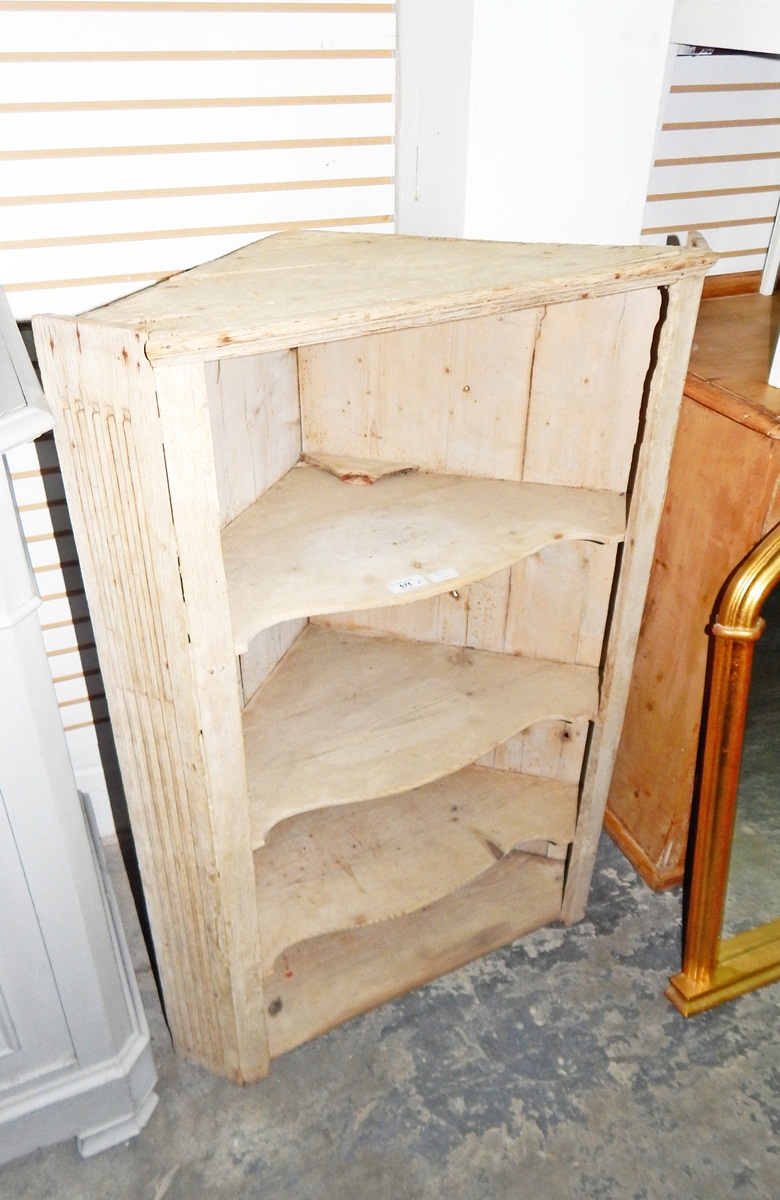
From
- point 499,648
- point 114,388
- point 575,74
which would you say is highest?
point 575,74

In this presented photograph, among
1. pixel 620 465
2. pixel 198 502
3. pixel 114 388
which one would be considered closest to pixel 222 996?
pixel 198 502

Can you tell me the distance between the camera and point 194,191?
1886mm

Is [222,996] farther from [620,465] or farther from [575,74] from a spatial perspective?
[575,74]

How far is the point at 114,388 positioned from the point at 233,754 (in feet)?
2.11

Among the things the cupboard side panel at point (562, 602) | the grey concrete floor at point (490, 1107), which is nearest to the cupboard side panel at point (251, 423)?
the cupboard side panel at point (562, 602)

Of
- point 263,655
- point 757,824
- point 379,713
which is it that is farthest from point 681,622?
point 263,655

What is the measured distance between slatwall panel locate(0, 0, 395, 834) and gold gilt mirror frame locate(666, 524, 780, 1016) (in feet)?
3.85

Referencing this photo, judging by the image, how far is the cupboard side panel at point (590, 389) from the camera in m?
1.73

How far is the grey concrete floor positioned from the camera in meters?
1.81

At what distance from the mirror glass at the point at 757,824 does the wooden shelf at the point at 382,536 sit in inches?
32.8

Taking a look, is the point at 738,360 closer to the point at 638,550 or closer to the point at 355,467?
the point at 638,550

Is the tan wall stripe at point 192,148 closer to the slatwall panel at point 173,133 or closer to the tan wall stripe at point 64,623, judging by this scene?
the slatwall panel at point 173,133

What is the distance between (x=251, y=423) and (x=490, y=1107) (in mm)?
1582

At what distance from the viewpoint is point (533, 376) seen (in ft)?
6.01
